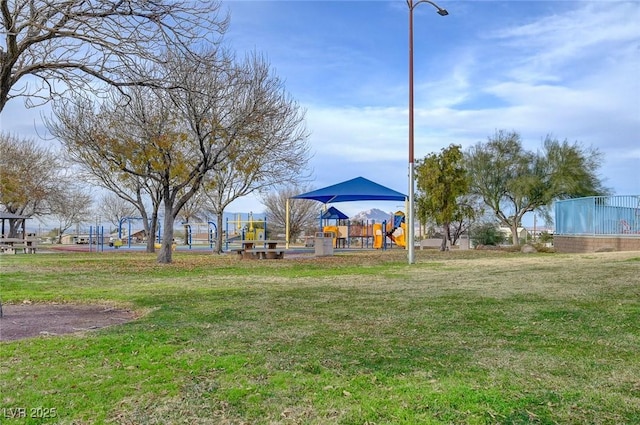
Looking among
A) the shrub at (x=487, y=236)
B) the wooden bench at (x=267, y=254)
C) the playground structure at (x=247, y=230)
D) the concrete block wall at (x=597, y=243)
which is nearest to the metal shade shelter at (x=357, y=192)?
the playground structure at (x=247, y=230)

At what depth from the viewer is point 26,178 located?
1192 inches

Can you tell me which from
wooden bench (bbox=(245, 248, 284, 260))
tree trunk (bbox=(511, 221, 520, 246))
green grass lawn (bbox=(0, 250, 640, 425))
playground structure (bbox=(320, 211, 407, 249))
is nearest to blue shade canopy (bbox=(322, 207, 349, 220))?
playground structure (bbox=(320, 211, 407, 249))

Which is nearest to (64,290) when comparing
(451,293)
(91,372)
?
(91,372)

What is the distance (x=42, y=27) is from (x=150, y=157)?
10.4 metres

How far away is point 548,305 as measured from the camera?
709 centimetres

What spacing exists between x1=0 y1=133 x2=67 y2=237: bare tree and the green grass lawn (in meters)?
24.0

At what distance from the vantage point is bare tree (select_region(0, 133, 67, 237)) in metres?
29.1

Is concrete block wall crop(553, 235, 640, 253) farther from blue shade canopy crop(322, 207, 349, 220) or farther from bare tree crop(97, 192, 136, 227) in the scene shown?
bare tree crop(97, 192, 136, 227)

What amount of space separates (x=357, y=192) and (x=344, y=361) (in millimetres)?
21067

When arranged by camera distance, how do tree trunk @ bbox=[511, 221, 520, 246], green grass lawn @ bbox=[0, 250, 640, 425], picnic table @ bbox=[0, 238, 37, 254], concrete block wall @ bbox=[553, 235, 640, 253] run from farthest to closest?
tree trunk @ bbox=[511, 221, 520, 246] < picnic table @ bbox=[0, 238, 37, 254] < concrete block wall @ bbox=[553, 235, 640, 253] < green grass lawn @ bbox=[0, 250, 640, 425]

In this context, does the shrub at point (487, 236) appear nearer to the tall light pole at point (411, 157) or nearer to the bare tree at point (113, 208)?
the tall light pole at point (411, 157)

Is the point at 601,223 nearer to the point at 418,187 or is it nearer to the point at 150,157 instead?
the point at 418,187

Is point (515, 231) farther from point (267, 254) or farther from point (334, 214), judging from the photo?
point (267, 254)

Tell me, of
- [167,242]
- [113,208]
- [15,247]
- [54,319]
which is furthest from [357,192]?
[113,208]
